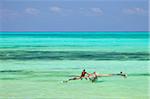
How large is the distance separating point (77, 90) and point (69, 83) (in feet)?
2.65

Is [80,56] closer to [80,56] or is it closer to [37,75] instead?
[80,56]

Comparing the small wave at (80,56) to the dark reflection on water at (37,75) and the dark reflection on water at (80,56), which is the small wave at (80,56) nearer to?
the dark reflection on water at (80,56)

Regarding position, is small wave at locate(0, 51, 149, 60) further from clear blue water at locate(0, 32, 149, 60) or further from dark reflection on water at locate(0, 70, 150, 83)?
dark reflection on water at locate(0, 70, 150, 83)

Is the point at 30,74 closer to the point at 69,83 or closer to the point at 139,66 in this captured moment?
the point at 69,83

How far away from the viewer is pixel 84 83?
978 cm

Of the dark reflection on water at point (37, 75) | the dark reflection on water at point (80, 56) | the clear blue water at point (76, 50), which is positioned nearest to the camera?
the dark reflection on water at point (37, 75)

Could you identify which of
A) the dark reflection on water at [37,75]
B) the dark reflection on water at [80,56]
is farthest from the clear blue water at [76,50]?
the dark reflection on water at [37,75]

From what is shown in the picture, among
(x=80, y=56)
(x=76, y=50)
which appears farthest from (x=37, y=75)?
(x=76, y=50)

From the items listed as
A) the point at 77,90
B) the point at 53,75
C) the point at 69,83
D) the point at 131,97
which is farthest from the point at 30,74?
the point at 131,97

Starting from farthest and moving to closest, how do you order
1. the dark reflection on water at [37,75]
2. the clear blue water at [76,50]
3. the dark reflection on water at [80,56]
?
1. the clear blue water at [76,50]
2. the dark reflection on water at [80,56]
3. the dark reflection on water at [37,75]

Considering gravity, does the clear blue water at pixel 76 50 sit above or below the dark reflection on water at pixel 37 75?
above

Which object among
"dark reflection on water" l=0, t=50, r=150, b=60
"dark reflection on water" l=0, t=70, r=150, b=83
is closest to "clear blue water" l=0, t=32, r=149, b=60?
"dark reflection on water" l=0, t=50, r=150, b=60

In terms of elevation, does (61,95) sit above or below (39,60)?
below

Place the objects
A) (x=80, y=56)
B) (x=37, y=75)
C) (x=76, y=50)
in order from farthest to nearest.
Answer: (x=76, y=50)
(x=80, y=56)
(x=37, y=75)
